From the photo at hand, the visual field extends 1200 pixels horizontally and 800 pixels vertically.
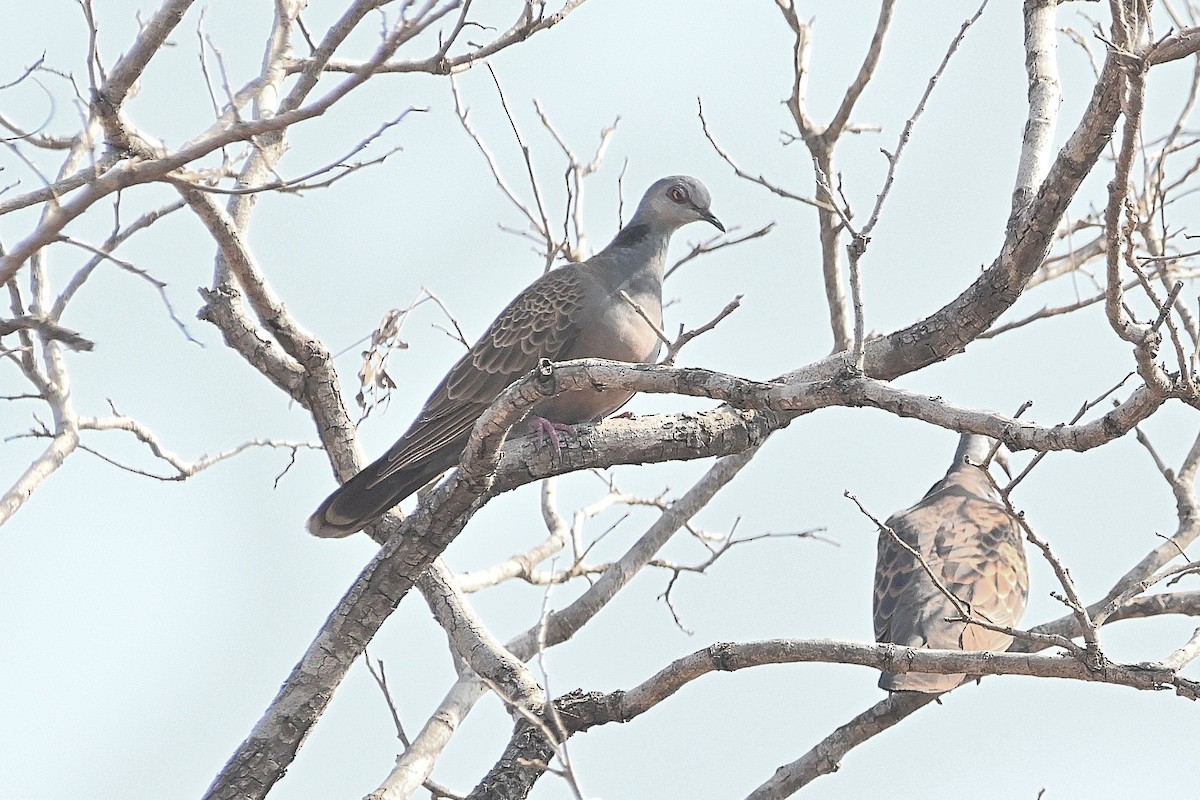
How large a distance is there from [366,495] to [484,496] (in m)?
0.96

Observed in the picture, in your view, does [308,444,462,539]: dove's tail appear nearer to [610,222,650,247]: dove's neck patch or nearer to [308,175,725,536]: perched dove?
[308,175,725,536]: perched dove

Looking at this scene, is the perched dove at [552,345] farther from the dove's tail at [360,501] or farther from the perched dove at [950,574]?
the perched dove at [950,574]

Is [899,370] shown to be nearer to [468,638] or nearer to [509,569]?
[468,638]

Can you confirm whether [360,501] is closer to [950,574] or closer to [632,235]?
[632,235]

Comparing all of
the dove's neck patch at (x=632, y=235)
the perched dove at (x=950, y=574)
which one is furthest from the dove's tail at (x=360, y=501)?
the perched dove at (x=950, y=574)

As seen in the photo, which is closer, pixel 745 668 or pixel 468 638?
pixel 745 668

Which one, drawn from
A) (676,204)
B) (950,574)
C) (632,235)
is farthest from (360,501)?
(950,574)

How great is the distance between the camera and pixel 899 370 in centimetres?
443

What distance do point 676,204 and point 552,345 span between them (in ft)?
4.14

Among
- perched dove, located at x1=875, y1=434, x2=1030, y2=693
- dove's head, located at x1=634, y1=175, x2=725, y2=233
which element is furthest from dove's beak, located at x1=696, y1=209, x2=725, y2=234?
perched dove, located at x1=875, y1=434, x2=1030, y2=693

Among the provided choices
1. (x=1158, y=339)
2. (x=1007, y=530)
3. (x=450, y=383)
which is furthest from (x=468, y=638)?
(x=1007, y=530)

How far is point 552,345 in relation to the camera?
5.79 meters

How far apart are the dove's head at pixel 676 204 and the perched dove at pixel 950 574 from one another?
179 centimetres

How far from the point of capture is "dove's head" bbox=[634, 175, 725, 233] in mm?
6555
